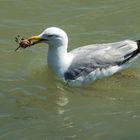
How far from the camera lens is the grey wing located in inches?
356

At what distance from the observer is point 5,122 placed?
7.91 meters

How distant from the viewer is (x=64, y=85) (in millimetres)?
9117

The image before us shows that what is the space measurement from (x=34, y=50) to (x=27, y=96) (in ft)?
4.99

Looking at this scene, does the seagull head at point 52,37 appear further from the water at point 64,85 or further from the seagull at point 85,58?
the water at point 64,85

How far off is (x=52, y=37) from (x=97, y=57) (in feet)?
2.50

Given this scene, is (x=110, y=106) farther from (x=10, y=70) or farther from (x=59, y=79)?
(x=10, y=70)

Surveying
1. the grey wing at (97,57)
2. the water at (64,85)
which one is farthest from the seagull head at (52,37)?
the water at (64,85)

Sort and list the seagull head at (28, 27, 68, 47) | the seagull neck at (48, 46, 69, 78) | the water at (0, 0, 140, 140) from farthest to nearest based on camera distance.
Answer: the seagull neck at (48, 46, 69, 78)
the seagull head at (28, 27, 68, 47)
the water at (0, 0, 140, 140)

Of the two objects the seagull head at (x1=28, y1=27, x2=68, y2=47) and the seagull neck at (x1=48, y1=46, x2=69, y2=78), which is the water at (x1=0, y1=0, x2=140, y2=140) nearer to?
the seagull neck at (x1=48, y1=46, x2=69, y2=78)

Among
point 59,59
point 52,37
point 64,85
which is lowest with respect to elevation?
point 64,85

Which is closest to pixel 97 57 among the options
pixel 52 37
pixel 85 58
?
pixel 85 58

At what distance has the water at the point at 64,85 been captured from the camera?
25.4 ft

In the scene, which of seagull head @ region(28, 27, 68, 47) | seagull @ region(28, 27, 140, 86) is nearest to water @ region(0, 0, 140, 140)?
seagull @ region(28, 27, 140, 86)

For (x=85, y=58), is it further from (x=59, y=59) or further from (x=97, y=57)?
(x=59, y=59)
